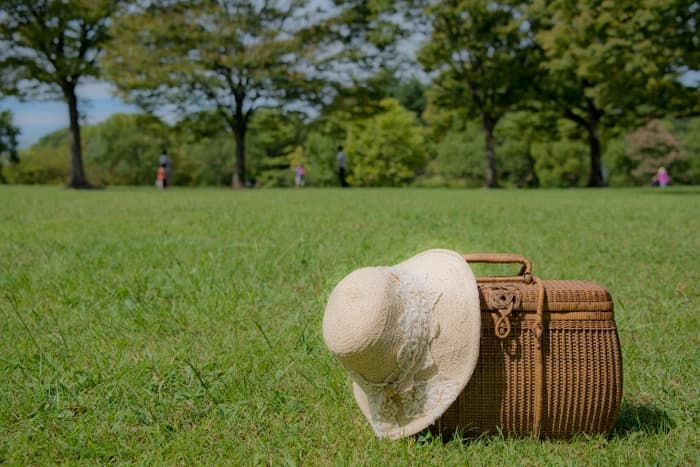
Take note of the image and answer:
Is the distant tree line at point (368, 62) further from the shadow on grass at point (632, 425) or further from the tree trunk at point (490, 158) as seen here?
the shadow on grass at point (632, 425)

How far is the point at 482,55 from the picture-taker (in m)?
32.7

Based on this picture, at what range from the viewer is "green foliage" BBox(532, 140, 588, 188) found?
184ft

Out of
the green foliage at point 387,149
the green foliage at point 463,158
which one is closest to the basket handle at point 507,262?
the green foliage at point 387,149

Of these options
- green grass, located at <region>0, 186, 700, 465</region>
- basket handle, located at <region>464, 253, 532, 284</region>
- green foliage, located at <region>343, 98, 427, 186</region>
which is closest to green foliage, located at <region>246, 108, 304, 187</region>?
green foliage, located at <region>343, 98, 427, 186</region>

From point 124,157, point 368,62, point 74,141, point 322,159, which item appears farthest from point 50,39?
point 124,157

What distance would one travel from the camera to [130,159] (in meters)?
71.6

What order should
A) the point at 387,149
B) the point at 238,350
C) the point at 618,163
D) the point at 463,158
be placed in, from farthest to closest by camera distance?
the point at 463,158
the point at 618,163
the point at 387,149
the point at 238,350

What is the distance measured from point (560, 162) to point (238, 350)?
58.2 meters

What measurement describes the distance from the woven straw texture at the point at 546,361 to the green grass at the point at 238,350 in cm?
15

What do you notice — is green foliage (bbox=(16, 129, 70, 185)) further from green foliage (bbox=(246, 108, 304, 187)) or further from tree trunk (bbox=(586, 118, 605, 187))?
tree trunk (bbox=(586, 118, 605, 187))

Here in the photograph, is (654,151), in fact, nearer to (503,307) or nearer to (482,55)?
(482,55)

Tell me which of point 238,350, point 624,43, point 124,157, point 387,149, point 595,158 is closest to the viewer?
point 238,350

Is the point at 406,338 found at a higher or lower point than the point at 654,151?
lower

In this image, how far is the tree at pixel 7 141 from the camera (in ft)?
205
